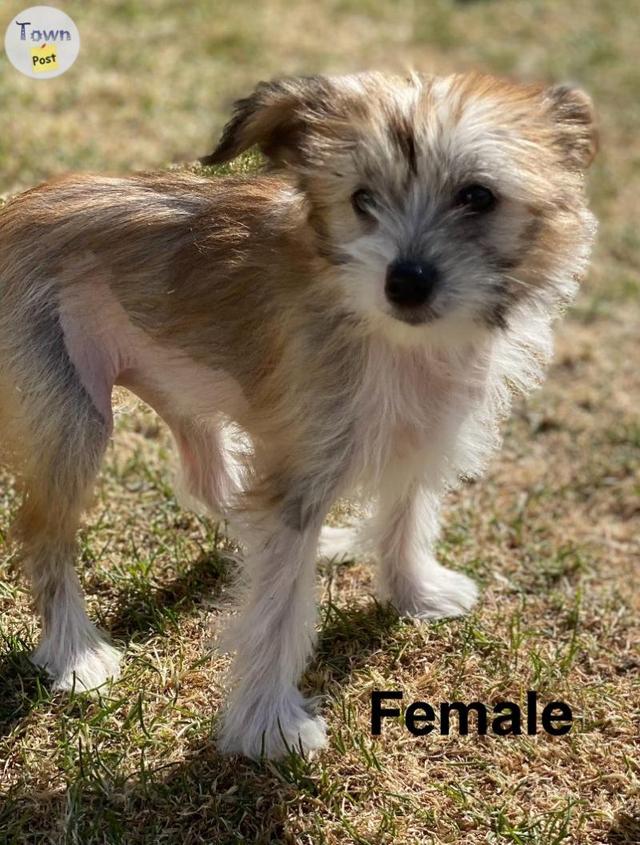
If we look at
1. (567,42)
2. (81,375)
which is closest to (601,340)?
(81,375)

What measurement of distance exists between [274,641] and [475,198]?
1511 millimetres

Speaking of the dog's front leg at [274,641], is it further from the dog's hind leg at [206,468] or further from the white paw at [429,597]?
the dog's hind leg at [206,468]

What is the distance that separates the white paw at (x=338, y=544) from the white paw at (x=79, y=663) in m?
1.05

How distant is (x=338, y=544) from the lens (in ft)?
15.0

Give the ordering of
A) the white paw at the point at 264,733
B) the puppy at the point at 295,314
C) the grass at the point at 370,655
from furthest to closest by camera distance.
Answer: the white paw at the point at 264,733
the grass at the point at 370,655
the puppy at the point at 295,314

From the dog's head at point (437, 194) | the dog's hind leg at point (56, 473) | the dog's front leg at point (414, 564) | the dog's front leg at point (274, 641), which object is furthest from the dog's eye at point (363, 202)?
the dog's front leg at point (414, 564)

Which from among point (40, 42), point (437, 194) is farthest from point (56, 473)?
point (40, 42)

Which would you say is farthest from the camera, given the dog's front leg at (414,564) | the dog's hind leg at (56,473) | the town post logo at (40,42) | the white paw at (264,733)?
the town post logo at (40,42)

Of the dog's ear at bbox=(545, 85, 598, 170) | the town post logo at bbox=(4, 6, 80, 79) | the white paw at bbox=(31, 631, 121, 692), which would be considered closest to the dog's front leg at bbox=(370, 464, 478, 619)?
the white paw at bbox=(31, 631, 121, 692)

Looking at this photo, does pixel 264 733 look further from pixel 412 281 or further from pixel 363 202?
pixel 363 202

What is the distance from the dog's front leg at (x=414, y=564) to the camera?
13.8ft

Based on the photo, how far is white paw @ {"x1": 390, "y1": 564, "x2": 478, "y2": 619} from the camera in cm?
421

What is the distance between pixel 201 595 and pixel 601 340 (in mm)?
3381

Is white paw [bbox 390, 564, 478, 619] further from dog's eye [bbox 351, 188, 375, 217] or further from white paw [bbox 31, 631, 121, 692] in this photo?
dog's eye [bbox 351, 188, 375, 217]
